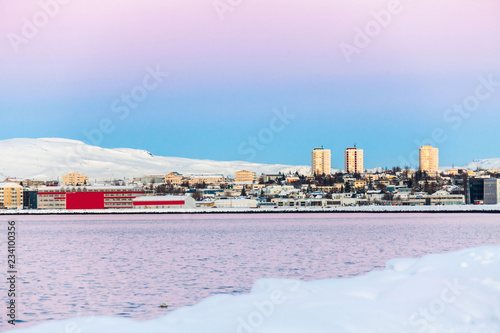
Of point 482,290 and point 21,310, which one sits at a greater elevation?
point 482,290

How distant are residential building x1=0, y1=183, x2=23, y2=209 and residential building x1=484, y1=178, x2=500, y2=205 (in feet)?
291

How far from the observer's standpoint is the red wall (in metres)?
112

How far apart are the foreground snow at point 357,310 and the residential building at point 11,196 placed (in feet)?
434

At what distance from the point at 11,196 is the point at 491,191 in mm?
90502

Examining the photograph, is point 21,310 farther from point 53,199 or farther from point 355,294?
point 53,199

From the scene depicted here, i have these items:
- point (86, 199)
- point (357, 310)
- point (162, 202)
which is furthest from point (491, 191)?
point (357, 310)

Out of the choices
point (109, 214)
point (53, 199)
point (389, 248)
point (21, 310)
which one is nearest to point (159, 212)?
point (109, 214)

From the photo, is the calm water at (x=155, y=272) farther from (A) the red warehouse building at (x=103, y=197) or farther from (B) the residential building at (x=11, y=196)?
(B) the residential building at (x=11, y=196)

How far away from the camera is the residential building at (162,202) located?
357 feet

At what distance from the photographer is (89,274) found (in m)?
20.0

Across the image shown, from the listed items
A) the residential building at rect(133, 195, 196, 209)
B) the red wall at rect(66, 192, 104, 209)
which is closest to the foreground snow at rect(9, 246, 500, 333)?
the residential building at rect(133, 195, 196, 209)

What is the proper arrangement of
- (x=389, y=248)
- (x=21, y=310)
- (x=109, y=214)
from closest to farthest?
(x=21, y=310) < (x=389, y=248) < (x=109, y=214)

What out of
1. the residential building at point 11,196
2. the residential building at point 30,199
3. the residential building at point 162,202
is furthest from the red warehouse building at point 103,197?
the residential building at point 11,196

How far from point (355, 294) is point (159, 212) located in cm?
9585
